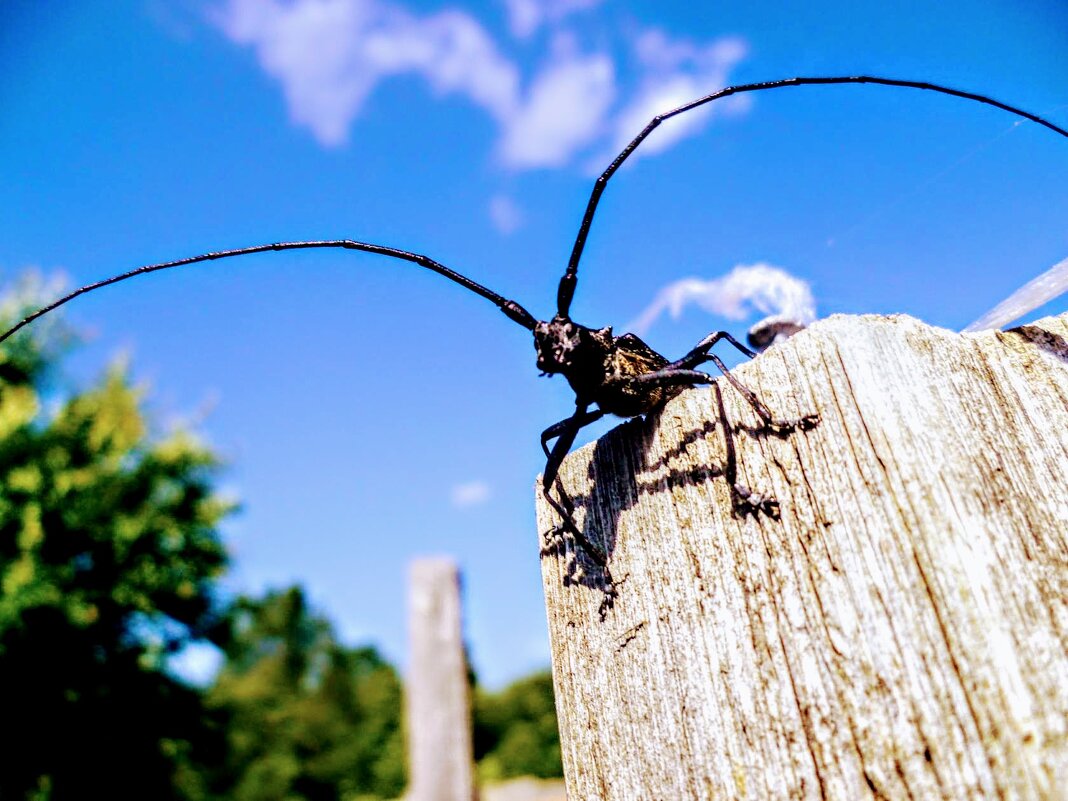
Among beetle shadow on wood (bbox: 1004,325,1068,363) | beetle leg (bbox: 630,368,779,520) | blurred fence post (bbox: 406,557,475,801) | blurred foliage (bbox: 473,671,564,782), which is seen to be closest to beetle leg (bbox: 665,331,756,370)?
beetle leg (bbox: 630,368,779,520)

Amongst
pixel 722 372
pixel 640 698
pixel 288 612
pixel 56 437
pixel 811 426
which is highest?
pixel 288 612

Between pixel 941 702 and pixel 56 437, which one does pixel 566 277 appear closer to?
pixel 941 702

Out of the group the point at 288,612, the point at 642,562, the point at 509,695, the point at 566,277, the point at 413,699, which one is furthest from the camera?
the point at 288,612

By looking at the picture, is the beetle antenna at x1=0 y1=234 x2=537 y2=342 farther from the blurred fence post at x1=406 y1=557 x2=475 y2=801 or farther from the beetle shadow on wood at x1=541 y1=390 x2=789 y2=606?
the blurred fence post at x1=406 y1=557 x2=475 y2=801

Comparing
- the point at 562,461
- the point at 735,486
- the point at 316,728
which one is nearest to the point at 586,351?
the point at 562,461

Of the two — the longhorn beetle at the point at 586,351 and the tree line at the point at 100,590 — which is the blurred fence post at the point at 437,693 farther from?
the tree line at the point at 100,590

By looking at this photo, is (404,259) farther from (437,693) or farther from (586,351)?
(437,693)

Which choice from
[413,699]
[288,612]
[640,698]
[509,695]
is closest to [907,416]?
[640,698]
